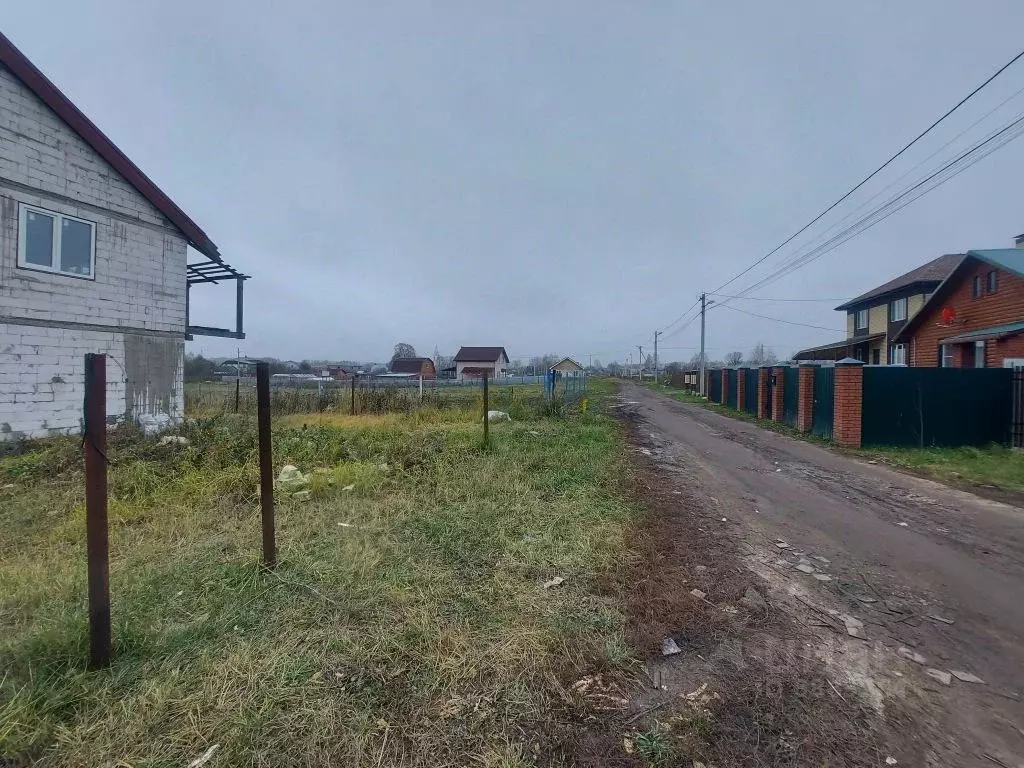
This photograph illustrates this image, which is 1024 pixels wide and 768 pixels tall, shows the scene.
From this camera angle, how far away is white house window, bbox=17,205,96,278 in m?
8.92

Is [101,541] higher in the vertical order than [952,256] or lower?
lower

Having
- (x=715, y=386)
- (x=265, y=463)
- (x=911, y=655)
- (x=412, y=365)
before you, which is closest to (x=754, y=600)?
(x=911, y=655)

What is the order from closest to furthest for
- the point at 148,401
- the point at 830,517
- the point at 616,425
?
1. the point at 830,517
2. the point at 148,401
3. the point at 616,425

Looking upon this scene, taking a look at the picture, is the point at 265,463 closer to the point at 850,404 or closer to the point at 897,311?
the point at 850,404

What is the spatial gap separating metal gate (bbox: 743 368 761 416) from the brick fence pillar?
403 mm

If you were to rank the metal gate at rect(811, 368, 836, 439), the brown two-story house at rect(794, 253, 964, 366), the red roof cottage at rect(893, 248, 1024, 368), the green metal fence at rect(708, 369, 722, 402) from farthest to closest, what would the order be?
1. the brown two-story house at rect(794, 253, 964, 366)
2. the green metal fence at rect(708, 369, 722, 402)
3. the red roof cottage at rect(893, 248, 1024, 368)
4. the metal gate at rect(811, 368, 836, 439)

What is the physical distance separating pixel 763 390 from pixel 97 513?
18.5 m

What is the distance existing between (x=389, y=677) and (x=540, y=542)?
6.81 feet

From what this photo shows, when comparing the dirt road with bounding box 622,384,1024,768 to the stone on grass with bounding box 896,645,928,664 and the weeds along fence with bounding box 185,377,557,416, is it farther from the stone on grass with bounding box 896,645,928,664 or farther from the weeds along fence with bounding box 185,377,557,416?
the weeds along fence with bounding box 185,377,557,416

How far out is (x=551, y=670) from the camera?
97.3 inches

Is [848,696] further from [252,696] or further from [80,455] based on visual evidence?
[80,455]

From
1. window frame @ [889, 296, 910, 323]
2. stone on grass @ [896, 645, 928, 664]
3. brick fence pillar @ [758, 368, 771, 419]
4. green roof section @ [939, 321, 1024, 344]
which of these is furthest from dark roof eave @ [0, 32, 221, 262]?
window frame @ [889, 296, 910, 323]

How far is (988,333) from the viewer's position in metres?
12.8

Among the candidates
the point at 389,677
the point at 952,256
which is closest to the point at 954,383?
the point at 389,677
